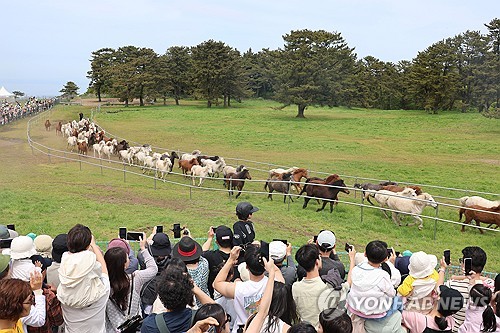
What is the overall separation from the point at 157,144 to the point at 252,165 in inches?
421

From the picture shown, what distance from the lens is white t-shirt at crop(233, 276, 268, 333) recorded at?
411 centimetres

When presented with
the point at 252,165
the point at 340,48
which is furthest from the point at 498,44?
the point at 252,165

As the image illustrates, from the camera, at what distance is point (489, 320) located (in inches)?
161

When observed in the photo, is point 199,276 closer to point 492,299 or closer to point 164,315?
point 164,315

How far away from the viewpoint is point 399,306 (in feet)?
13.8

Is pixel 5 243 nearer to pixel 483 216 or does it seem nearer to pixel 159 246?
pixel 159 246

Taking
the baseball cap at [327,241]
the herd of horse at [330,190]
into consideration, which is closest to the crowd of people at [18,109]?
the herd of horse at [330,190]

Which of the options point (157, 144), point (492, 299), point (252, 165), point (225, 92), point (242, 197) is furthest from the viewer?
point (225, 92)

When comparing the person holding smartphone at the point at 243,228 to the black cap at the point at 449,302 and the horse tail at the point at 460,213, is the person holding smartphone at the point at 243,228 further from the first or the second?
the horse tail at the point at 460,213

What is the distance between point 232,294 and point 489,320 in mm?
2443

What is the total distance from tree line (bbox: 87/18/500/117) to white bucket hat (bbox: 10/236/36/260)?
38.6m

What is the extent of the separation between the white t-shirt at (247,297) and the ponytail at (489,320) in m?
2.09

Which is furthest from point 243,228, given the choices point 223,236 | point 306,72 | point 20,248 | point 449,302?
point 306,72

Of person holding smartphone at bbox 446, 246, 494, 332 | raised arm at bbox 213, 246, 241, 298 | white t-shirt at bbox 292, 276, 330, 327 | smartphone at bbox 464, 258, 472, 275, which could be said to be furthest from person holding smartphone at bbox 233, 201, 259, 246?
smartphone at bbox 464, 258, 472, 275
